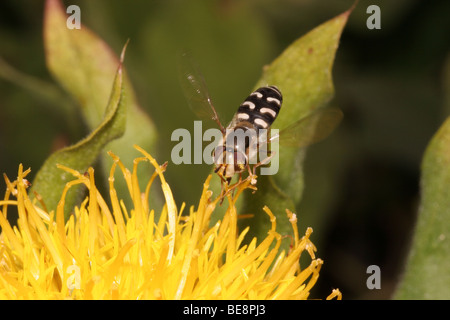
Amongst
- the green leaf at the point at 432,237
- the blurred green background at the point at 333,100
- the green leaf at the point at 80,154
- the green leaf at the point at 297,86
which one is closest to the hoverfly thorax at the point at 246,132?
the green leaf at the point at 297,86

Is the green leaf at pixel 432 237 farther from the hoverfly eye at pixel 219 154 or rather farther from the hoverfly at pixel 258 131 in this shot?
the hoverfly eye at pixel 219 154

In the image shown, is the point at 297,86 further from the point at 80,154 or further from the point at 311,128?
the point at 80,154

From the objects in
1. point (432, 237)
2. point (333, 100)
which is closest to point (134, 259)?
point (432, 237)

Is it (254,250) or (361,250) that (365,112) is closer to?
(361,250)

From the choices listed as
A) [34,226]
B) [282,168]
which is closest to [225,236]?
[282,168]

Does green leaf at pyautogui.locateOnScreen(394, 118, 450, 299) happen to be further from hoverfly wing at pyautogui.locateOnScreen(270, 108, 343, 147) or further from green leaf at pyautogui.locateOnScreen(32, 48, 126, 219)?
green leaf at pyautogui.locateOnScreen(32, 48, 126, 219)

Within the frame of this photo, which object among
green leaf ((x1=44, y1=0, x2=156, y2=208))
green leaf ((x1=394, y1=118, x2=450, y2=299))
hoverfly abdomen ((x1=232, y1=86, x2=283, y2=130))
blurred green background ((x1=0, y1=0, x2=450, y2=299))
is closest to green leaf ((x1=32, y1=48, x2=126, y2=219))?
green leaf ((x1=44, y1=0, x2=156, y2=208))
